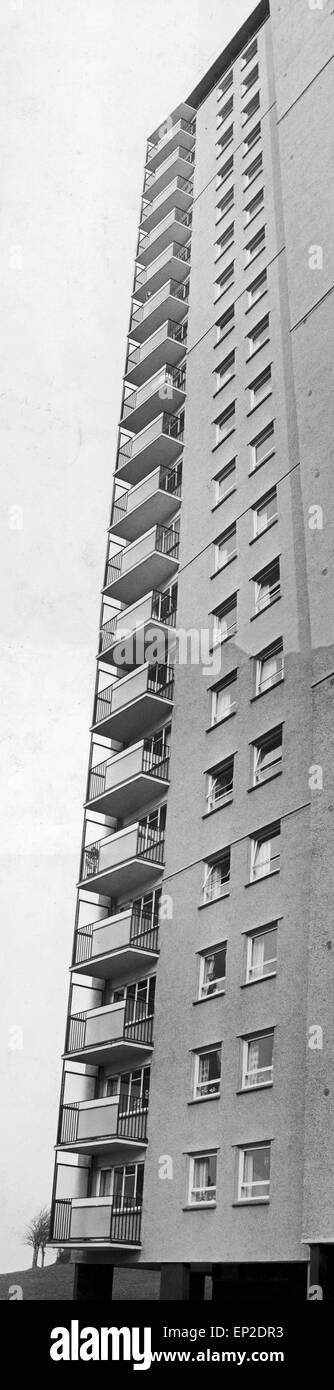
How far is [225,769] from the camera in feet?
89.0

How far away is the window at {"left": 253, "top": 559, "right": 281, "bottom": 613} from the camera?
27391 mm

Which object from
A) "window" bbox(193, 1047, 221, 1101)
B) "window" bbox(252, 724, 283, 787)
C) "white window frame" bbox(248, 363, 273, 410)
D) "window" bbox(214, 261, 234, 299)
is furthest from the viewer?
"window" bbox(214, 261, 234, 299)

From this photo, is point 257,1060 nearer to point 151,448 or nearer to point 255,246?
point 151,448

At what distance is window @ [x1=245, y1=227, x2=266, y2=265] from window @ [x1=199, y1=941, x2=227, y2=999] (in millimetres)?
19834

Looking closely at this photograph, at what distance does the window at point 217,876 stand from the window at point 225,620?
5.40 meters

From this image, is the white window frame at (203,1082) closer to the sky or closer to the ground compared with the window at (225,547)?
closer to the ground

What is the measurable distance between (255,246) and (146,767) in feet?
50.9

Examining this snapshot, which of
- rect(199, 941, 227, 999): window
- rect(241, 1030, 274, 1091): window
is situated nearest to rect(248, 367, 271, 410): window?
rect(199, 941, 227, 999): window

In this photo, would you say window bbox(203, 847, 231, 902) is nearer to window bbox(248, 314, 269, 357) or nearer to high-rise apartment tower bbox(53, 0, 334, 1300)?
high-rise apartment tower bbox(53, 0, 334, 1300)

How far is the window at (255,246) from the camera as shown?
34688 mm

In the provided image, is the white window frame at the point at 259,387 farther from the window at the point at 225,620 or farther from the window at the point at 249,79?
the window at the point at 249,79

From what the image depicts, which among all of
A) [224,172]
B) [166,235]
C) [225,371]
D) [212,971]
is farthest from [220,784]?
[166,235]

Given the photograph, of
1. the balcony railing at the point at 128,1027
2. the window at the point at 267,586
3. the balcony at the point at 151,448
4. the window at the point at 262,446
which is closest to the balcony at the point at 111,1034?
the balcony railing at the point at 128,1027

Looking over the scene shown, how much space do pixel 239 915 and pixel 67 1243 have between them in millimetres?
8621
